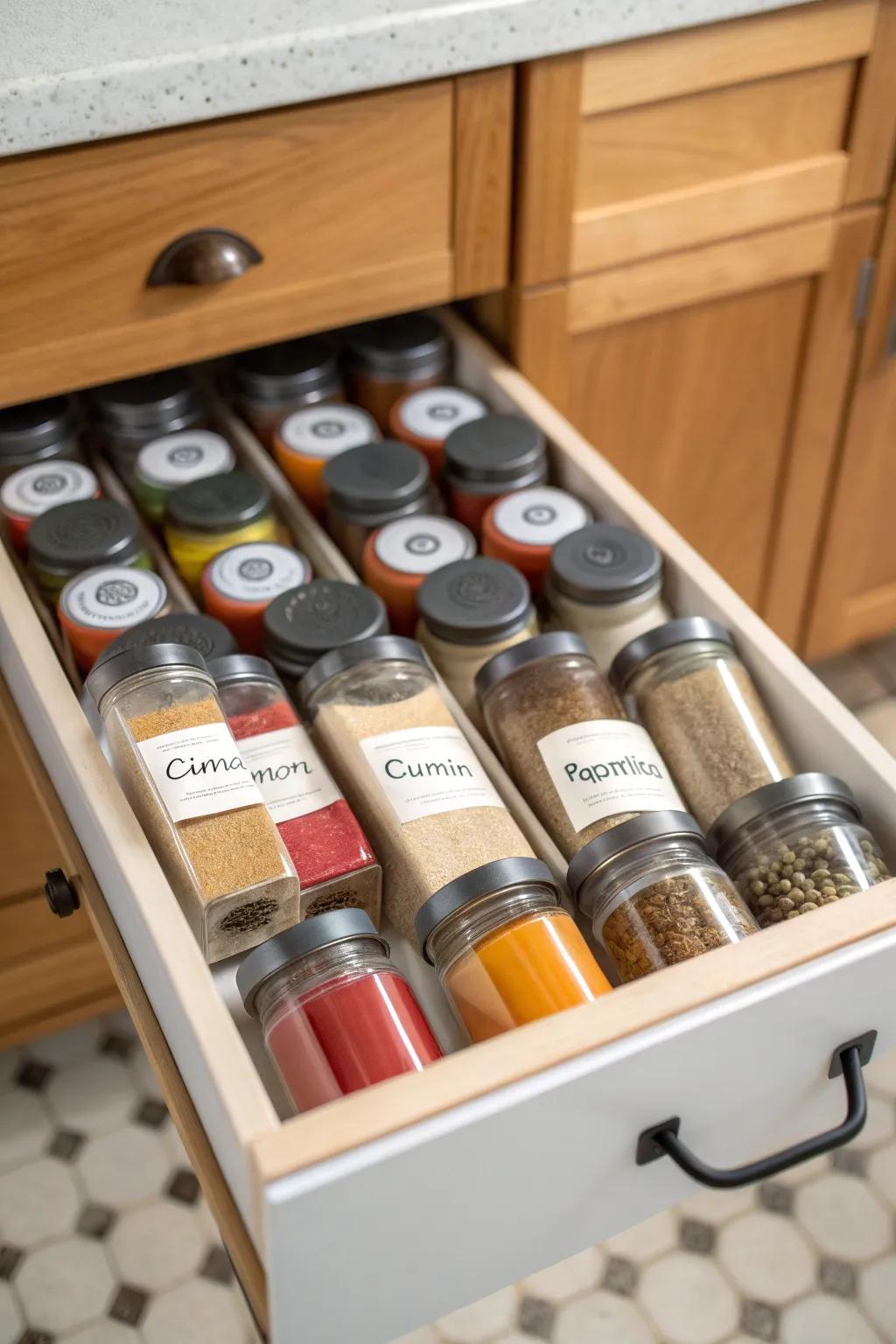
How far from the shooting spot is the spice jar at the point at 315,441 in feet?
3.62

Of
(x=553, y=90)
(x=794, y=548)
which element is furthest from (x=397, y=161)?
(x=794, y=548)

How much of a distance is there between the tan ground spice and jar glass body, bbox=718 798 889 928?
0.44 ft

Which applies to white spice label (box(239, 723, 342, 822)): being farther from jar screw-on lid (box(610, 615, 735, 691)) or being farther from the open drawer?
jar screw-on lid (box(610, 615, 735, 691))

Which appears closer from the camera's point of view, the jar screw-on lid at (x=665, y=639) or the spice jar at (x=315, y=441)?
the jar screw-on lid at (x=665, y=639)

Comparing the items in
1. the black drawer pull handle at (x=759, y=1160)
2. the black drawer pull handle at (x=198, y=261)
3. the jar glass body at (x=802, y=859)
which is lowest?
the black drawer pull handle at (x=759, y=1160)

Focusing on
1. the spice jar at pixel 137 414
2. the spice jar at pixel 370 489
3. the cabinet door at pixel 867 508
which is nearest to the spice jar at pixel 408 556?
the spice jar at pixel 370 489

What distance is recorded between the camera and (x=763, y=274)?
1.27 metres

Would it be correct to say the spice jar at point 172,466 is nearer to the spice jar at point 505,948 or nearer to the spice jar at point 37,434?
the spice jar at point 37,434

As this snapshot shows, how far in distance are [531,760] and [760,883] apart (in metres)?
0.16

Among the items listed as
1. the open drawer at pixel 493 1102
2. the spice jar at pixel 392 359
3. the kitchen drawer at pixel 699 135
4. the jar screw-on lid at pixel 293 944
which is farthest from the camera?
the spice jar at pixel 392 359

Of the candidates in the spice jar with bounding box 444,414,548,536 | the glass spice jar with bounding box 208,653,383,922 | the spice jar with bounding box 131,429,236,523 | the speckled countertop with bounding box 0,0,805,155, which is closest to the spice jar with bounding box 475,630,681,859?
the glass spice jar with bounding box 208,653,383,922

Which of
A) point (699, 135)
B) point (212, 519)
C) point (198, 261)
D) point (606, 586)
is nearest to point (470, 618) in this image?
point (606, 586)

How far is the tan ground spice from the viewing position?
2.54 ft

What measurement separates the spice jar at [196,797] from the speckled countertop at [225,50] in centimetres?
38
